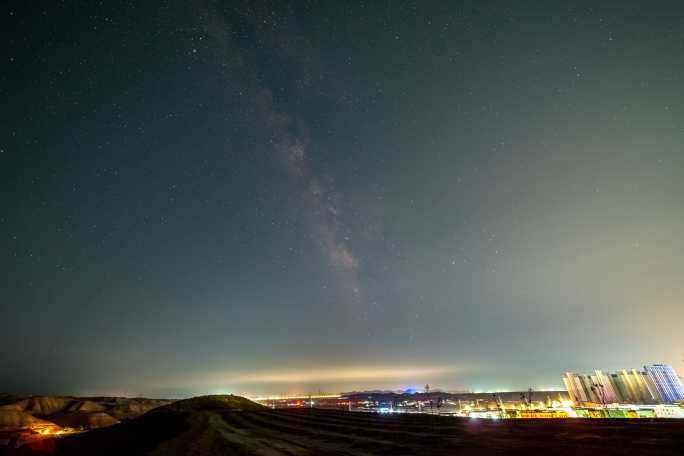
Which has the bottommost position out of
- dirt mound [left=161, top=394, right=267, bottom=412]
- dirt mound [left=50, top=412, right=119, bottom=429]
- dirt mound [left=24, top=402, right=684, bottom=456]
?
dirt mound [left=24, top=402, right=684, bottom=456]

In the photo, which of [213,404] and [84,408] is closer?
[213,404]

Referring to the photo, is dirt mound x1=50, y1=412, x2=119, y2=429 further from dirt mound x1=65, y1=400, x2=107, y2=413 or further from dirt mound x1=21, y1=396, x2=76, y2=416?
dirt mound x1=21, y1=396, x2=76, y2=416

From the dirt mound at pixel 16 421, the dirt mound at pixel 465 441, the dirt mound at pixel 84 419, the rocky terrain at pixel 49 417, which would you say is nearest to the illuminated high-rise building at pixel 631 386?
the dirt mound at pixel 465 441

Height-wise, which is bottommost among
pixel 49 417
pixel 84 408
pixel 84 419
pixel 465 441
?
pixel 465 441

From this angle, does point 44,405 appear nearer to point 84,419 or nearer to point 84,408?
point 84,408

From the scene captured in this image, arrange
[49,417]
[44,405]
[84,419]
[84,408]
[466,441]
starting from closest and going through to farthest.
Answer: [466,441] < [84,419] < [49,417] < [84,408] < [44,405]

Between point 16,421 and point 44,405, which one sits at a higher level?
point 44,405

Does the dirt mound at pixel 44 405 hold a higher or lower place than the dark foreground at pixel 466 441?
higher

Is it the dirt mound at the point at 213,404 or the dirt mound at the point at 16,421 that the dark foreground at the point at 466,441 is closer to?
the dirt mound at the point at 213,404

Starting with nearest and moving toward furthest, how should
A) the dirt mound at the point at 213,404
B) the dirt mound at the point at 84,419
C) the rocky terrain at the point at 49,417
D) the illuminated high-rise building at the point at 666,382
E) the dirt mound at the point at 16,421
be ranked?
the dirt mound at the point at 213,404
the rocky terrain at the point at 49,417
the dirt mound at the point at 16,421
the dirt mound at the point at 84,419
the illuminated high-rise building at the point at 666,382

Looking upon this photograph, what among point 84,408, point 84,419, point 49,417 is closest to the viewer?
point 84,419

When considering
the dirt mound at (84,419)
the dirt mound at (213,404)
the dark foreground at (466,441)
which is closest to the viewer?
the dark foreground at (466,441)

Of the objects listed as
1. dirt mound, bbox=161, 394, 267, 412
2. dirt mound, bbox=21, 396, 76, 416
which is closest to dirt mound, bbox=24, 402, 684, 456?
dirt mound, bbox=161, 394, 267, 412

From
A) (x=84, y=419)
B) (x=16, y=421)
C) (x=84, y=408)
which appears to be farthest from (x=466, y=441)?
(x=84, y=408)
